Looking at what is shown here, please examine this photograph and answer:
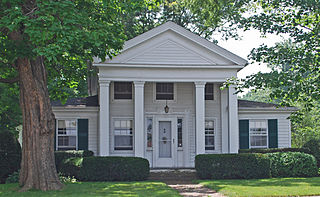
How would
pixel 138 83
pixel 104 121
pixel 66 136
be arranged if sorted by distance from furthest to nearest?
pixel 66 136 → pixel 138 83 → pixel 104 121

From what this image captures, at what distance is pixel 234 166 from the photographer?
16531 millimetres

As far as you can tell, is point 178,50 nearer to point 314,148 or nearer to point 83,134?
point 83,134

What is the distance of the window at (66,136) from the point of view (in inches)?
775

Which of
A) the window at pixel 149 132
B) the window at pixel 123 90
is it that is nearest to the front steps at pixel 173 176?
the window at pixel 149 132

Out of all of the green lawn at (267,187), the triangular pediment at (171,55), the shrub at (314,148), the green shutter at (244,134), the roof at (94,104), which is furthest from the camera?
the green shutter at (244,134)

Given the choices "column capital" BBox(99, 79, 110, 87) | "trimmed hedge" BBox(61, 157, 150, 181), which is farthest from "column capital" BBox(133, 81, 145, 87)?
"trimmed hedge" BBox(61, 157, 150, 181)

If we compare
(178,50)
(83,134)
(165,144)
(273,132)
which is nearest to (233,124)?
(273,132)

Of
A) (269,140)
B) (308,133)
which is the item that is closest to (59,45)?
(269,140)

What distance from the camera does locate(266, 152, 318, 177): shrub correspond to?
55.7 feet

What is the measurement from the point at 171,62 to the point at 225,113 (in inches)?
152

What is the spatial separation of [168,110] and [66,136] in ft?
16.3

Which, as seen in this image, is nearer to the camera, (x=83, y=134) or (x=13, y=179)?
(x=13, y=179)

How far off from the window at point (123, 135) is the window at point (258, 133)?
5.93m

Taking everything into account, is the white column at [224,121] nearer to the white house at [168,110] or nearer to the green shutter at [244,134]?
the white house at [168,110]
